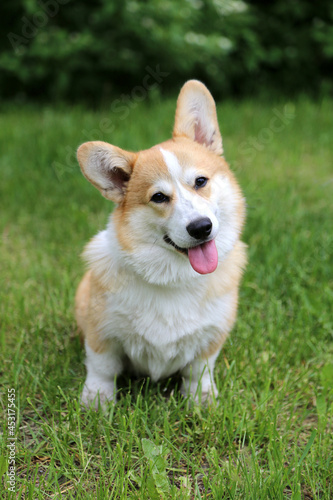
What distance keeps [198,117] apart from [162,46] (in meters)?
3.41

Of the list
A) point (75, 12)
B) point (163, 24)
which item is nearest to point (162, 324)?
point (163, 24)

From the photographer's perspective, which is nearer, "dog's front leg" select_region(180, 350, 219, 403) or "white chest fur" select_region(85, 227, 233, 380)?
"white chest fur" select_region(85, 227, 233, 380)

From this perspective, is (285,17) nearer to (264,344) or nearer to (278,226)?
(278,226)

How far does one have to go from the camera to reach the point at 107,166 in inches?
83.5

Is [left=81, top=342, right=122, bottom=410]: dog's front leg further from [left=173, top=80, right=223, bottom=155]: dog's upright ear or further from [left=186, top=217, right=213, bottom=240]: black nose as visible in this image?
[left=173, top=80, right=223, bottom=155]: dog's upright ear

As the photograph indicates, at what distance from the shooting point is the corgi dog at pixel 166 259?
2.03 meters

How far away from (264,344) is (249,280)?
1.87 ft

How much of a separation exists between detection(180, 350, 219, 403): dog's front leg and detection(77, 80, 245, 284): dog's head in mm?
408

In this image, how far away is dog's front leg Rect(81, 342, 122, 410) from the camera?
7.28 ft

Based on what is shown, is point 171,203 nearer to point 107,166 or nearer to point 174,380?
point 107,166

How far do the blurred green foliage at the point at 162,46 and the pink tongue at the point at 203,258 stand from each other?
359 cm

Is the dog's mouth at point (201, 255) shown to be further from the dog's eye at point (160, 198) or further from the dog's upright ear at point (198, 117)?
the dog's upright ear at point (198, 117)

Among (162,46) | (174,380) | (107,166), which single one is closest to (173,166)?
(107,166)

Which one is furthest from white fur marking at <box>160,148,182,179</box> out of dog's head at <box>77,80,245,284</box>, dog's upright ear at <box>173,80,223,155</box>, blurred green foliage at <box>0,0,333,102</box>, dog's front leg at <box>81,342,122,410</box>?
blurred green foliage at <box>0,0,333,102</box>
